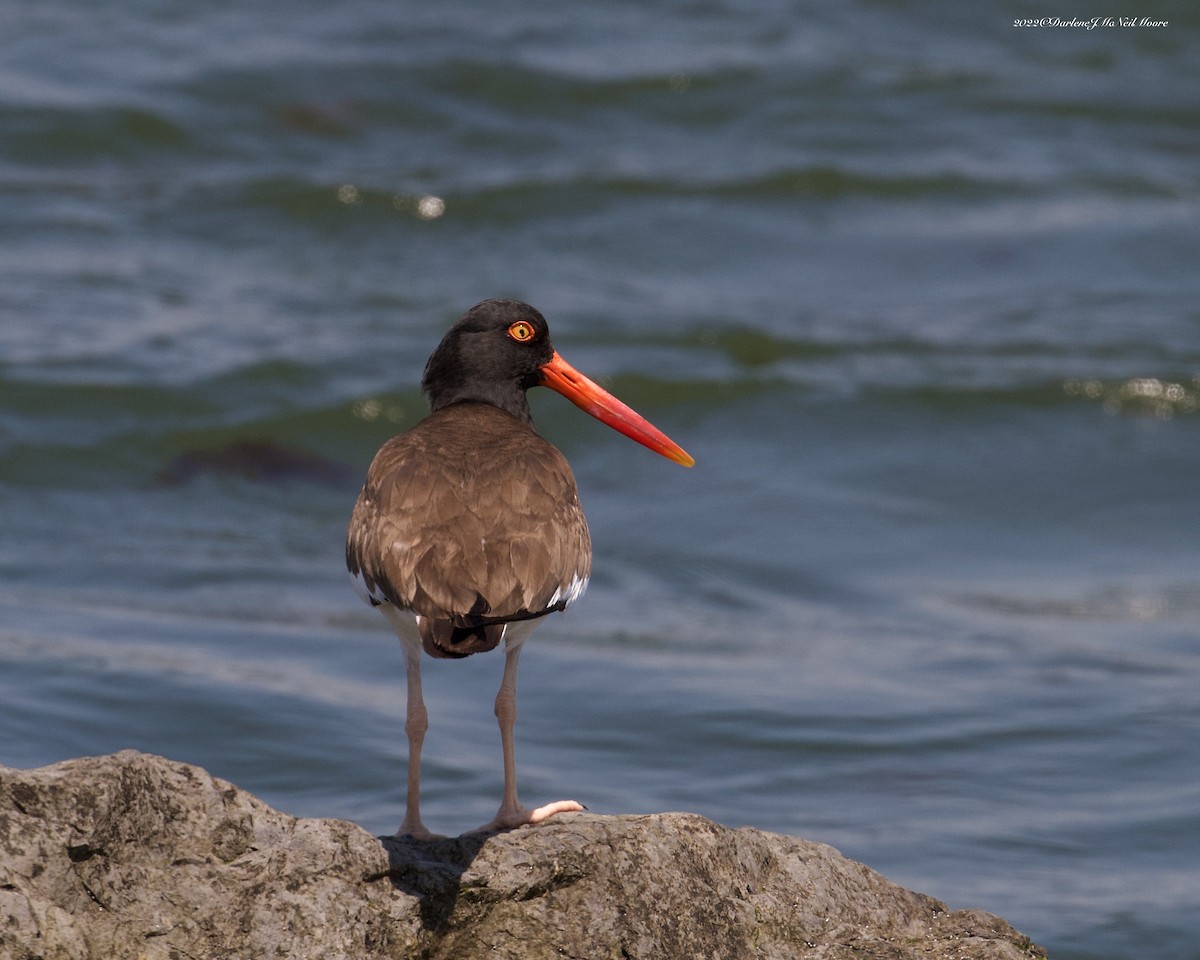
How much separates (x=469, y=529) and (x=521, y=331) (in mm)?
1640

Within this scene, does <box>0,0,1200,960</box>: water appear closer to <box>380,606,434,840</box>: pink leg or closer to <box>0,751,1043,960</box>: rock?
<box>380,606,434,840</box>: pink leg

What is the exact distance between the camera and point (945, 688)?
9.99 metres

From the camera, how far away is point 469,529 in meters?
4.88

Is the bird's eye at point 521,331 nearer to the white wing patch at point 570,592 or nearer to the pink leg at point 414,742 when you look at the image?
the white wing patch at point 570,592

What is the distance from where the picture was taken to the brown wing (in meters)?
4.61

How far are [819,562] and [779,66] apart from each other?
1287 cm

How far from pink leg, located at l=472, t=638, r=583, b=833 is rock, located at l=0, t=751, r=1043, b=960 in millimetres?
357

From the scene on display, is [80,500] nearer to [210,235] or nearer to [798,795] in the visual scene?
[210,235]

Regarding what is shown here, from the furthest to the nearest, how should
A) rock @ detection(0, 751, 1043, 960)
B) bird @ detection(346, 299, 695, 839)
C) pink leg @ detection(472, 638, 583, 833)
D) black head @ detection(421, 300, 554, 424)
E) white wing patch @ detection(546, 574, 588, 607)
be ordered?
1. black head @ detection(421, 300, 554, 424)
2. pink leg @ detection(472, 638, 583, 833)
3. white wing patch @ detection(546, 574, 588, 607)
4. bird @ detection(346, 299, 695, 839)
5. rock @ detection(0, 751, 1043, 960)

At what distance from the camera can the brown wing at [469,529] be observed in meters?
4.61

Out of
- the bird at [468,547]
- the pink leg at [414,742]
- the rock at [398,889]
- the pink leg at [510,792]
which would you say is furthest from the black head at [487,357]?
the rock at [398,889]

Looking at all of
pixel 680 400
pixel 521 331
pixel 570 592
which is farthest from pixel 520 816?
pixel 680 400

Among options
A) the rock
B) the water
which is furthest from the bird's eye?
the water

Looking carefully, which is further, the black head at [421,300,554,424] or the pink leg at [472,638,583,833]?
the black head at [421,300,554,424]
